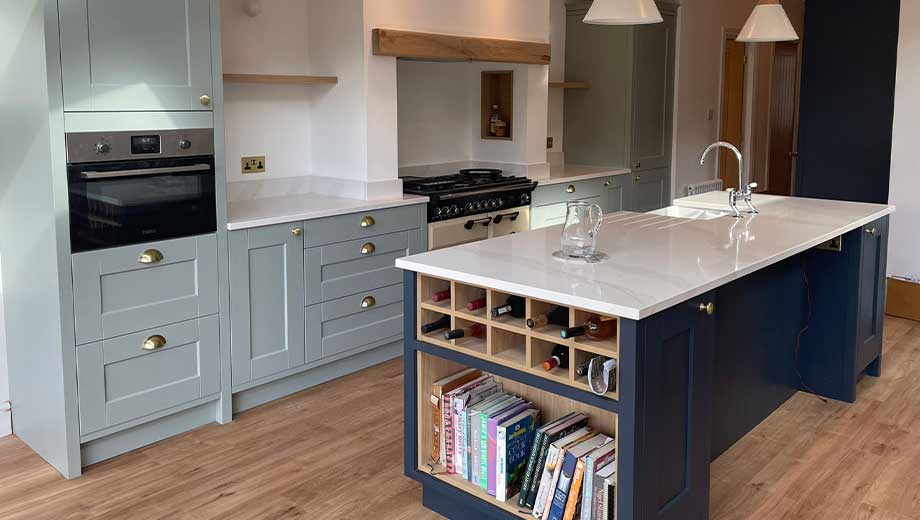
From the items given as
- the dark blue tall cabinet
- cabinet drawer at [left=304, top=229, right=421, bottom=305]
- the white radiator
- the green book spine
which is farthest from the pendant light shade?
the white radiator

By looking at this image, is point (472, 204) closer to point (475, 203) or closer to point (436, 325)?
point (475, 203)

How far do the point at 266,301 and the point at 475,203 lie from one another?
4.95 ft

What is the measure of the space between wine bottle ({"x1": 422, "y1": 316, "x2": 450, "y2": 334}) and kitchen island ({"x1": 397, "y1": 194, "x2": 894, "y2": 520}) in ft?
0.11

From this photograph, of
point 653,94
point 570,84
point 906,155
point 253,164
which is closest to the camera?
point 253,164

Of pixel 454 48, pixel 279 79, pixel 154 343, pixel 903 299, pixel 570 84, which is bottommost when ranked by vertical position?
pixel 903 299

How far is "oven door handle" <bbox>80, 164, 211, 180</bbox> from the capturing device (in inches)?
119

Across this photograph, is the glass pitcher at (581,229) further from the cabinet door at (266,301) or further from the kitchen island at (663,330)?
the cabinet door at (266,301)

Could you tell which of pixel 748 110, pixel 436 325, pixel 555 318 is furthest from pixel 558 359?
pixel 748 110

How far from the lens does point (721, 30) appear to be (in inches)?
300

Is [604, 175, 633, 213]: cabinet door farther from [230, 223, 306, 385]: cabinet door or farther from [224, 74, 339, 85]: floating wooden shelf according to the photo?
[230, 223, 306, 385]: cabinet door

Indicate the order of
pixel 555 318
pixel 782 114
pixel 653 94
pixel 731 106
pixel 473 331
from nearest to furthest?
pixel 555 318 < pixel 473 331 < pixel 653 94 < pixel 731 106 < pixel 782 114

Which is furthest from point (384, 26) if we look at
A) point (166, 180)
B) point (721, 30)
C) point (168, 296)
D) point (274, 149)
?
point (721, 30)

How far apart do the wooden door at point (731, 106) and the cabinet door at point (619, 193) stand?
6.93 ft

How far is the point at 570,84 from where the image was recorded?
237 inches
